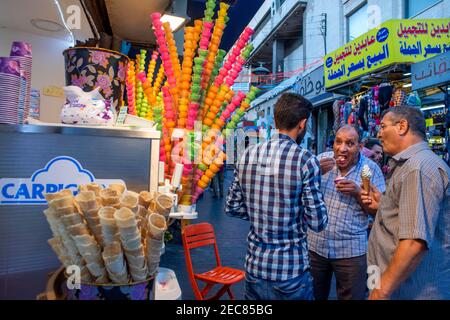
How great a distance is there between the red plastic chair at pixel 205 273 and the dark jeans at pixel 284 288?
1.12 m

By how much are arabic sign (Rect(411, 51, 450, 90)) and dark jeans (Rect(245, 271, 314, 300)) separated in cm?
471

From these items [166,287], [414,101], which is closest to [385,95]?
[414,101]

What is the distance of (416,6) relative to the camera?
8.92 metres

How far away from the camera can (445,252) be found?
63.8 inches

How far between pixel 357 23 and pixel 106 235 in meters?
12.8

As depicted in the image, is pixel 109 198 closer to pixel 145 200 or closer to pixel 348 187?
pixel 145 200

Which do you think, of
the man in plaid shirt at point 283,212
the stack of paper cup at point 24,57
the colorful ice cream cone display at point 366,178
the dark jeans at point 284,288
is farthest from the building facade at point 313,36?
the stack of paper cup at point 24,57

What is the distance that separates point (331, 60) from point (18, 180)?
8.62 m

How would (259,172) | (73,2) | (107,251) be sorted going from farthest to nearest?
(73,2) < (259,172) < (107,251)

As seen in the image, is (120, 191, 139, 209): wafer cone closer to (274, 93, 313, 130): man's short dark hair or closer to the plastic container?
the plastic container

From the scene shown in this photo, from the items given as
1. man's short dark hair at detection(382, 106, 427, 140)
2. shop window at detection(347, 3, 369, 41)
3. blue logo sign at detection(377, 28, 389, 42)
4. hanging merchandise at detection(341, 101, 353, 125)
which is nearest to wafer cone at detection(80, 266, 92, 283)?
man's short dark hair at detection(382, 106, 427, 140)

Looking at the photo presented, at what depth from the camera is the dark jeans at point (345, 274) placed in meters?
2.29
